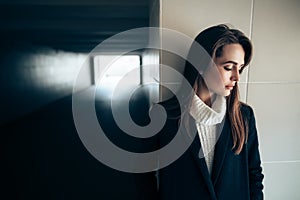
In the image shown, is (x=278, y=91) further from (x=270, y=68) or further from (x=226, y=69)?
(x=226, y=69)

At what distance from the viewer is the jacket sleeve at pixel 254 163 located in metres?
0.42

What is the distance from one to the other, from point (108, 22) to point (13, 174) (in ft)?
2.60

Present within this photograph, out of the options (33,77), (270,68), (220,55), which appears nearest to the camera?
(220,55)

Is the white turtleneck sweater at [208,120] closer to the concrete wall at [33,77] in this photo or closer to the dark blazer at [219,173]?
the dark blazer at [219,173]

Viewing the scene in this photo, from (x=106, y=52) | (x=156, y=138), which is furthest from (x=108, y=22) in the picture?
(x=156, y=138)

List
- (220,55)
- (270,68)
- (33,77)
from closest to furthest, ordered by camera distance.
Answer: (220,55), (270,68), (33,77)

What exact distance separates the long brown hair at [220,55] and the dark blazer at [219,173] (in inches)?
0.6

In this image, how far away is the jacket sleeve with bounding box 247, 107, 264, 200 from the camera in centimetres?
42

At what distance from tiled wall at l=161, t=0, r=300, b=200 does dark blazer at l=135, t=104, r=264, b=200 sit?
Result: 0.10 m

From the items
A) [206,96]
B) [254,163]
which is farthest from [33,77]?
[254,163]

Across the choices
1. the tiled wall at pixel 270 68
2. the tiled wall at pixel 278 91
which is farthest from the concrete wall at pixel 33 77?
the tiled wall at pixel 278 91

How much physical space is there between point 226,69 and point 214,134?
5.6 inches

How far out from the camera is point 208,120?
1.22 feet

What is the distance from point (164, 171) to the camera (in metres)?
0.43
